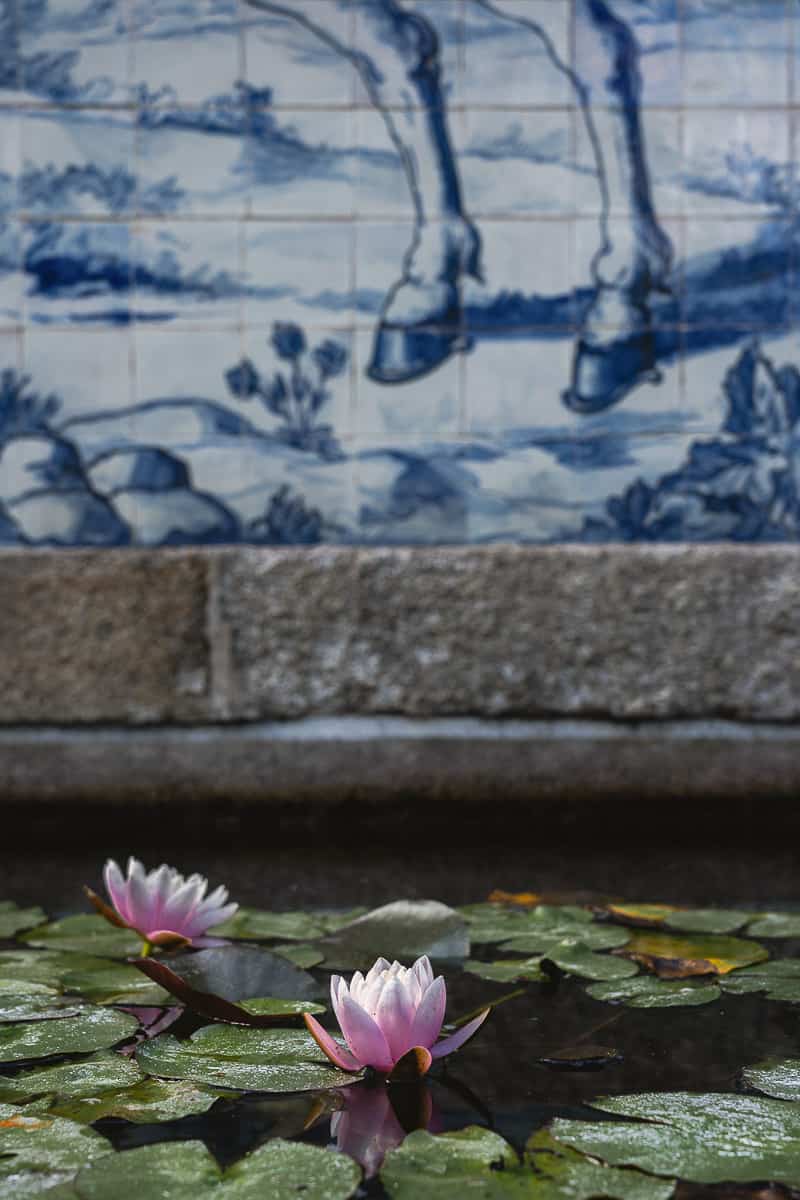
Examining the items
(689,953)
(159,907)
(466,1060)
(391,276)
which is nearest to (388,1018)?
(466,1060)

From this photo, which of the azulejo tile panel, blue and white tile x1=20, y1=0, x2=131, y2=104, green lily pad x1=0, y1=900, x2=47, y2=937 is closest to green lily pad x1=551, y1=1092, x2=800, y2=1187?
green lily pad x1=0, y1=900, x2=47, y2=937

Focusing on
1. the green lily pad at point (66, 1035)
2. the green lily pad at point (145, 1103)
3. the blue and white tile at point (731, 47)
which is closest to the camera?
the green lily pad at point (145, 1103)

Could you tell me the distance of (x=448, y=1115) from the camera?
27.1 inches

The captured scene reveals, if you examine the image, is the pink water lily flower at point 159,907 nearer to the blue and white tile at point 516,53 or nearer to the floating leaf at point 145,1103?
the floating leaf at point 145,1103

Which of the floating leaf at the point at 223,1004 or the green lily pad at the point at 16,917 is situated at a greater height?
the floating leaf at the point at 223,1004

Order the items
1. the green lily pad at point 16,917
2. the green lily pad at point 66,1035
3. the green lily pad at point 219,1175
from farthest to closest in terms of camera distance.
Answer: the green lily pad at point 16,917 < the green lily pad at point 66,1035 < the green lily pad at point 219,1175

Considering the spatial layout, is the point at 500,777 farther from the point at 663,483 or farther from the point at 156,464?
the point at 156,464

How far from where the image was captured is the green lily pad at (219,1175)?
57 centimetres

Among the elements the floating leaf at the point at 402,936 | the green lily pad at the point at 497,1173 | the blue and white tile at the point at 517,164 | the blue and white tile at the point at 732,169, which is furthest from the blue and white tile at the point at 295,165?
the green lily pad at the point at 497,1173

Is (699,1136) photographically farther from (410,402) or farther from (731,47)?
(731,47)

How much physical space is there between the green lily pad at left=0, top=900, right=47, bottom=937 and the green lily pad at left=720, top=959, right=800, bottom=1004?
71cm

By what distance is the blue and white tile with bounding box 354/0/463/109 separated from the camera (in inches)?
83.0

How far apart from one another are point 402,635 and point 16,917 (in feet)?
3.05

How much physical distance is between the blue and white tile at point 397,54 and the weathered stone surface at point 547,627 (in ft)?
2.78
